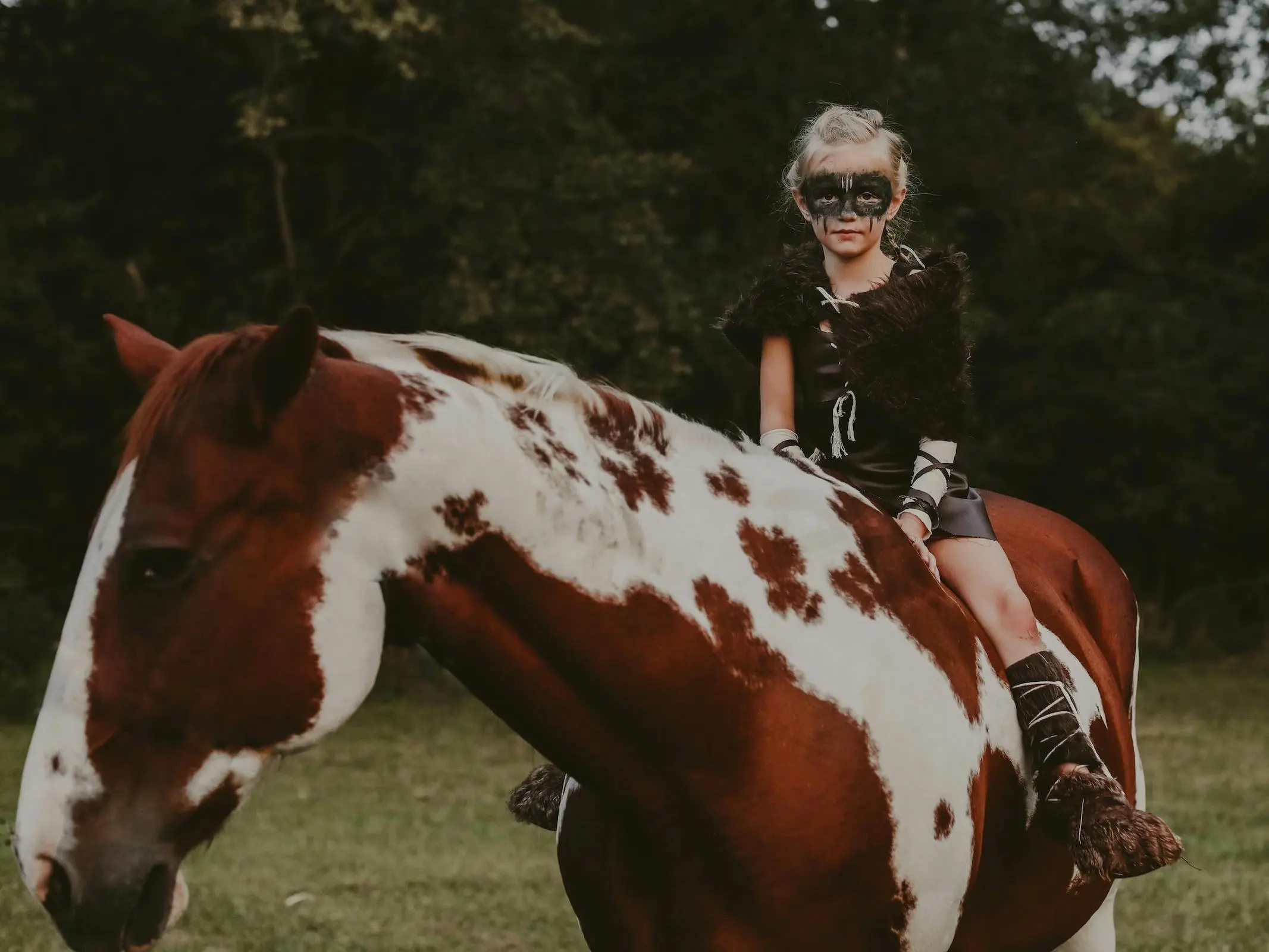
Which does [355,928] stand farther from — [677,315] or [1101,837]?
[677,315]

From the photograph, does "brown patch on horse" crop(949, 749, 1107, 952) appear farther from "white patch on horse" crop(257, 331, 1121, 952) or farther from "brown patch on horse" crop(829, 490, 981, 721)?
"brown patch on horse" crop(829, 490, 981, 721)

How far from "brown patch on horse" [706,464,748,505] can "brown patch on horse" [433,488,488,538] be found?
21.2 inches

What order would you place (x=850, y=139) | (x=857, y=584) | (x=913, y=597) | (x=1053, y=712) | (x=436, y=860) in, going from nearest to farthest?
(x=857, y=584) → (x=913, y=597) → (x=1053, y=712) → (x=850, y=139) → (x=436, y=860)

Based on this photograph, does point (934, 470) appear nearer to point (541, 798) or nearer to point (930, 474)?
point (930, 474)

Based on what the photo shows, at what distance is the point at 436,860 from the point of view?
350 inches

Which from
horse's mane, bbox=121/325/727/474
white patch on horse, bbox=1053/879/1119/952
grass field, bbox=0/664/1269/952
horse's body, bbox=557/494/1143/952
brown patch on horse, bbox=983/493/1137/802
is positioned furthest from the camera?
grass field, bbox=0/664/1269/952

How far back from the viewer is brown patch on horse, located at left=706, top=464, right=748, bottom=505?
274 cm

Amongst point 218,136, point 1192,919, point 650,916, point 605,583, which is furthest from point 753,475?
point 218,136

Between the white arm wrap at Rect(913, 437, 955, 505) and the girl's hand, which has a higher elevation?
the white arm wrap at Rect(913, 437, 955, 505)

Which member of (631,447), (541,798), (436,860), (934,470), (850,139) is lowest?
(436,860)

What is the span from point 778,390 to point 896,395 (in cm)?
33

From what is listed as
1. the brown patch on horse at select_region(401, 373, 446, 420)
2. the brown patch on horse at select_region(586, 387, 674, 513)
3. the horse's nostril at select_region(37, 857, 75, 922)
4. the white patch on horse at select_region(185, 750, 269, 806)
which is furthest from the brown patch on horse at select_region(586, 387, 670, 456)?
the horse's nostril at select_region(37, 857, 75, 922)

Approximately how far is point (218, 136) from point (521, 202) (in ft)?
15.7

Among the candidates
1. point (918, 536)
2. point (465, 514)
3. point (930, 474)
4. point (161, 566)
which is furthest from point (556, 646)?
point (930, 474)
